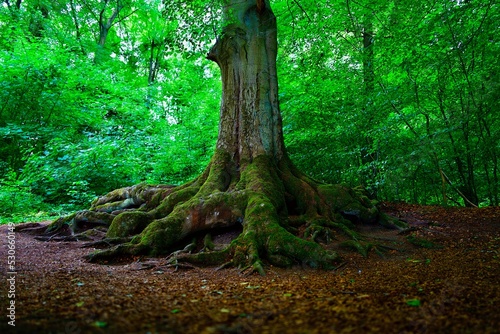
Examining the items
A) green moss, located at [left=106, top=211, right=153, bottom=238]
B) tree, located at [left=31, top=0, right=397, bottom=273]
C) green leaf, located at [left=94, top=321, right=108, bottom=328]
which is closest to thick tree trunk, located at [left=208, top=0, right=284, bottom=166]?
tree, located at [left=31, top=0, right=397, bottom=273]

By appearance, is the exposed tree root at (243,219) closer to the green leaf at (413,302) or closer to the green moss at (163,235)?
the green moss at (163,235)

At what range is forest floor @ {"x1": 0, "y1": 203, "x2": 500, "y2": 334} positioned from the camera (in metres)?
1.78

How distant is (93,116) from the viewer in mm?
13406

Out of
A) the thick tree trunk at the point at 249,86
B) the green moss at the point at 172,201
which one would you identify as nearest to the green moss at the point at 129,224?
the green moss at the point at 172,201

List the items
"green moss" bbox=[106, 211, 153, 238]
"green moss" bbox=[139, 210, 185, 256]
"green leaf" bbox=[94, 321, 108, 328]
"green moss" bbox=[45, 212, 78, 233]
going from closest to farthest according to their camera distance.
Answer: "green leaf" bbox=[94, 321, 108, 328] < "green moss" bbox=[139, 210, 185, 256] < "green moss" bbox=[106, 211, 153, 238] < "green moss" bbox=[45, 212, 78, 233]

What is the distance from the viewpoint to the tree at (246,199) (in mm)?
4652

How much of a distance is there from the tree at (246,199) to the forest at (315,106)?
1048mm

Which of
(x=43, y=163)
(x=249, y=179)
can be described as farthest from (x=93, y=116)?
(x=249, y=179)

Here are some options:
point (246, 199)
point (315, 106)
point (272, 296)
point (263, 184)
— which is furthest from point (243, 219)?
point (315, 106)

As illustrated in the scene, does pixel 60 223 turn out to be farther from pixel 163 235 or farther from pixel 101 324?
pixel 101 324

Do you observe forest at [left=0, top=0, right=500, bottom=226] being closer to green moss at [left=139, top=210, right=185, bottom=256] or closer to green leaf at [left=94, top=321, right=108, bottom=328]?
green moss at [left=139, top=210, right=185, bottom=256]

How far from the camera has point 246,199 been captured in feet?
17.9

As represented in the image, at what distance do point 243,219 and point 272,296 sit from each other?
2655mm

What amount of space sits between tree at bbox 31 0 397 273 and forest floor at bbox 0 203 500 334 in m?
0.44
